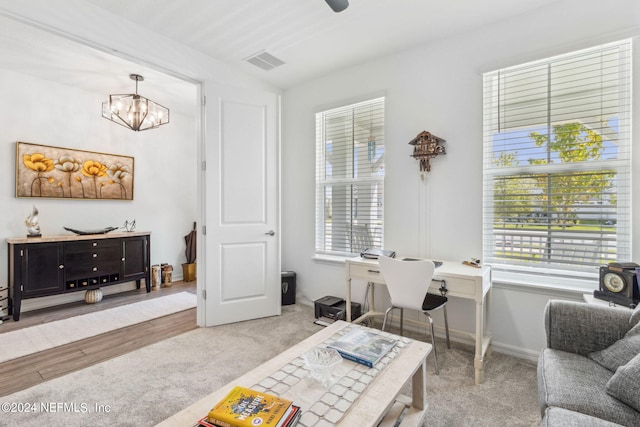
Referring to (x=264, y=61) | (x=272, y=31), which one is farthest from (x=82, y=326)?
(x=272, y=31)

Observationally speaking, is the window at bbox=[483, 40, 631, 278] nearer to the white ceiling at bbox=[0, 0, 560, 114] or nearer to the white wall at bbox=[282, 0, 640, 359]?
the white wall at bbox=[282, 0, 640, 359]

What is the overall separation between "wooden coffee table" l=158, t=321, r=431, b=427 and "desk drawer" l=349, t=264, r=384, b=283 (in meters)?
0.89

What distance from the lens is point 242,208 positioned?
3.20 m

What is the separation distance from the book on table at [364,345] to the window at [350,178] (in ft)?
5.18

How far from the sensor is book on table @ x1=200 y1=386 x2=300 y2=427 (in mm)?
952

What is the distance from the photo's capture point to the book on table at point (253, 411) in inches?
37.5

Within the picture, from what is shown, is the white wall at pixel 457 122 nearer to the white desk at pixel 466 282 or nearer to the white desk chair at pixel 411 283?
the white desk at pixel 466 282

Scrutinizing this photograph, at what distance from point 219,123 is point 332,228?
163cm

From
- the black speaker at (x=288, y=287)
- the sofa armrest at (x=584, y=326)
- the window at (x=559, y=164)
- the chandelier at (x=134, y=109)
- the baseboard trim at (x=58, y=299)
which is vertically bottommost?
the baseboard trim at (x=58, y=299)

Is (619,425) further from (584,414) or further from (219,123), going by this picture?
(219,123)

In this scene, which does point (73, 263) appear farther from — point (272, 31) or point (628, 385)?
point (628, 385)

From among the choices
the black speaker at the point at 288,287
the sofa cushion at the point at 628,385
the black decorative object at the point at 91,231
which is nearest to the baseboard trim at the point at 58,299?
the black decorative object at the point at 91,231

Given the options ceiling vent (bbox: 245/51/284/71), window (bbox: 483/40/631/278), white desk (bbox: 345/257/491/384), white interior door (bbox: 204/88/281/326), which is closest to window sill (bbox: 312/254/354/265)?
white interior door (bbox: 204/88/281/326)

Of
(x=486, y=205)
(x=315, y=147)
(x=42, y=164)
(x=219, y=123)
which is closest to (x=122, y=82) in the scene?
(x=42, y=164)
